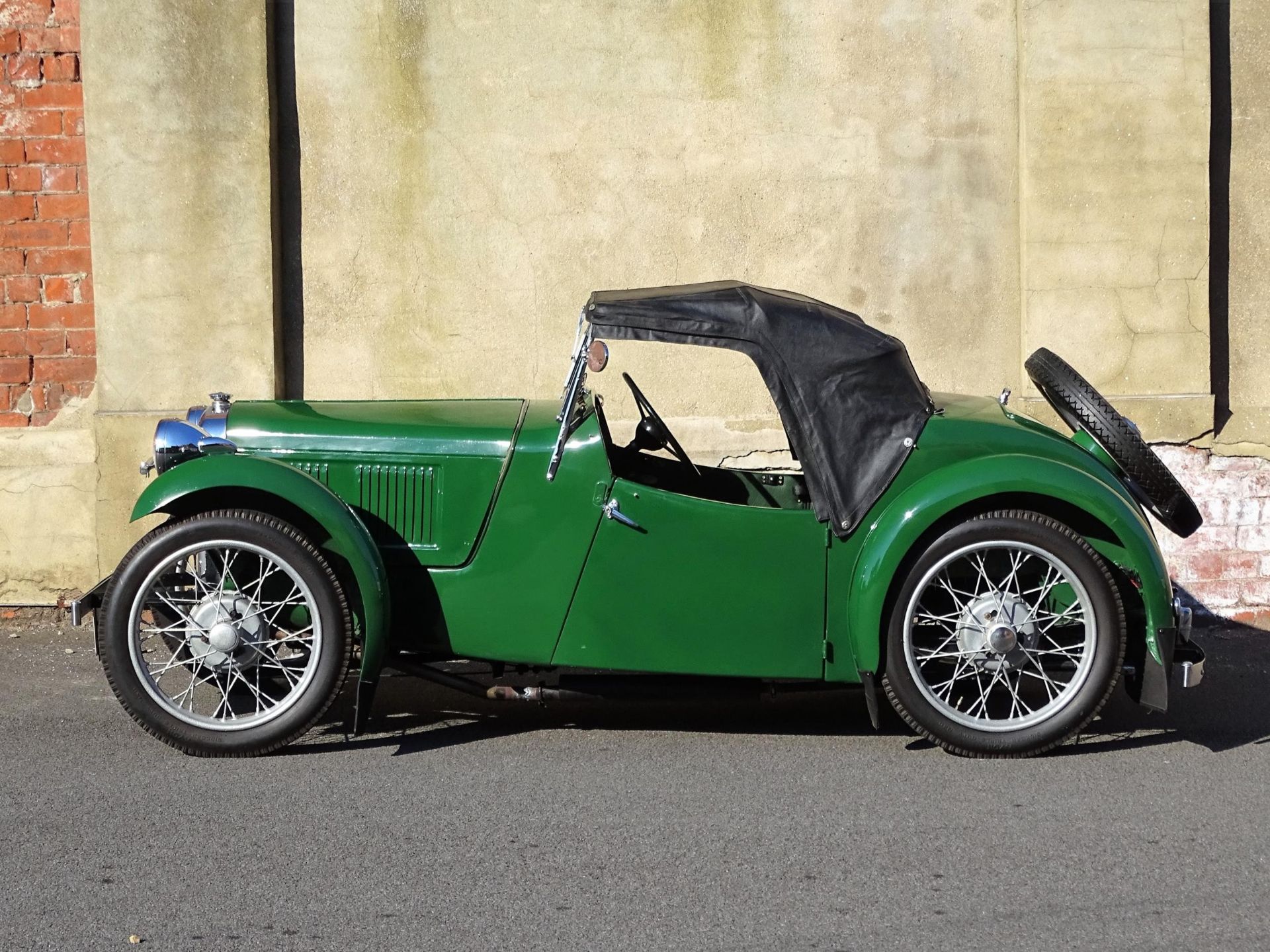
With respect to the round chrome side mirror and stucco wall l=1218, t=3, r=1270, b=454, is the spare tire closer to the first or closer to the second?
the round chrome side mirror

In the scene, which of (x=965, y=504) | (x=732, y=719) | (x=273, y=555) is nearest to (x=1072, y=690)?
(x=965, y=504)

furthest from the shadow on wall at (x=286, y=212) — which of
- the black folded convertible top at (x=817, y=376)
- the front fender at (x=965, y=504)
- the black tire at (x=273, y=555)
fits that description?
the front fender at (x=965, y=504)

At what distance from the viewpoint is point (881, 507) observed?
4605 millimetres

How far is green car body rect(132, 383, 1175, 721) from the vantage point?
4504mm

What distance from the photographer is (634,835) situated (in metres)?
3.93

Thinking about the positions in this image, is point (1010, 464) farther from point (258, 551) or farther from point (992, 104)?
point (992, 104)

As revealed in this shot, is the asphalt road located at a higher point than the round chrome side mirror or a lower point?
lower

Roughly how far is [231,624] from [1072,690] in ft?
9.34

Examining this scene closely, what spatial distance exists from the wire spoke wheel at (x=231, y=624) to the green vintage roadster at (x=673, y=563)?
11 millimetres

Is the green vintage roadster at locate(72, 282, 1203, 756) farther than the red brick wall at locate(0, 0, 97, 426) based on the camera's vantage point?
No

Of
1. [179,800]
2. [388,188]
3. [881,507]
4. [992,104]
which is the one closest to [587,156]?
[388,188]

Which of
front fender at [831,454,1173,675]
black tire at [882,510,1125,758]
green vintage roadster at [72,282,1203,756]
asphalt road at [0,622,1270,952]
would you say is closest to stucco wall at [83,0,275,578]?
asphalt road at [0,622,1270,952]

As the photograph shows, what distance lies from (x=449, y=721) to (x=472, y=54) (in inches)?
142

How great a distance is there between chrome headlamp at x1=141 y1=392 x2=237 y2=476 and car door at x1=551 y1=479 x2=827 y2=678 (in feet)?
4.66
